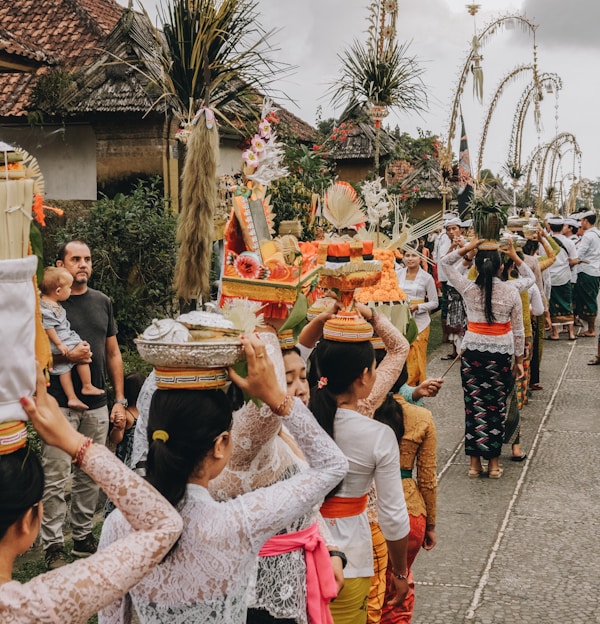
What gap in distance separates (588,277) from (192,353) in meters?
14.4

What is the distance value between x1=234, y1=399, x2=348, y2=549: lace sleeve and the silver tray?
0.82ft

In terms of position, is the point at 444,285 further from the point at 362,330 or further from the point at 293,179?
the point at 362,330

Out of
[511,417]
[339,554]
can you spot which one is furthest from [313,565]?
[511,417]

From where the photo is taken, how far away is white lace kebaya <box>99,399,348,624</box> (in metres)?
2.43

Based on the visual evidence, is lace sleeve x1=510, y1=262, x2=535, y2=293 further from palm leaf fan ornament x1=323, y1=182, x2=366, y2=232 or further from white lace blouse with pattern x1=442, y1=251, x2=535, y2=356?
palm leaf fan ornament x1=323, y1=182, x2=366, y2=232

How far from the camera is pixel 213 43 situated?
19.2ft

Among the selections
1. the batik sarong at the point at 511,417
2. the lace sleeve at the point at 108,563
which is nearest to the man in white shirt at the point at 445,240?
the batik sarong at the point at 511,417

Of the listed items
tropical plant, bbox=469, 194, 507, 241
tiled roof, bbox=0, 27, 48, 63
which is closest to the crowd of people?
tropical plant, bbox=469, 194, 507, 241

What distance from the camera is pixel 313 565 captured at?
3.23m

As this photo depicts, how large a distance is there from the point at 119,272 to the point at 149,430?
7.44m

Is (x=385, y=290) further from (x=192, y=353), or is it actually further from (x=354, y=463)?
(x=192, y=353)

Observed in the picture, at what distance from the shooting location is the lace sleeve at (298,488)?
2.46 m

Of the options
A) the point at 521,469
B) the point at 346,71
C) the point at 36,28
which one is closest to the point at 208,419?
the point at 521,469

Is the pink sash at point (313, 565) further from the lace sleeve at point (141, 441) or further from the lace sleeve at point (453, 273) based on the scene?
the lace sleeve at point (453, 273)
